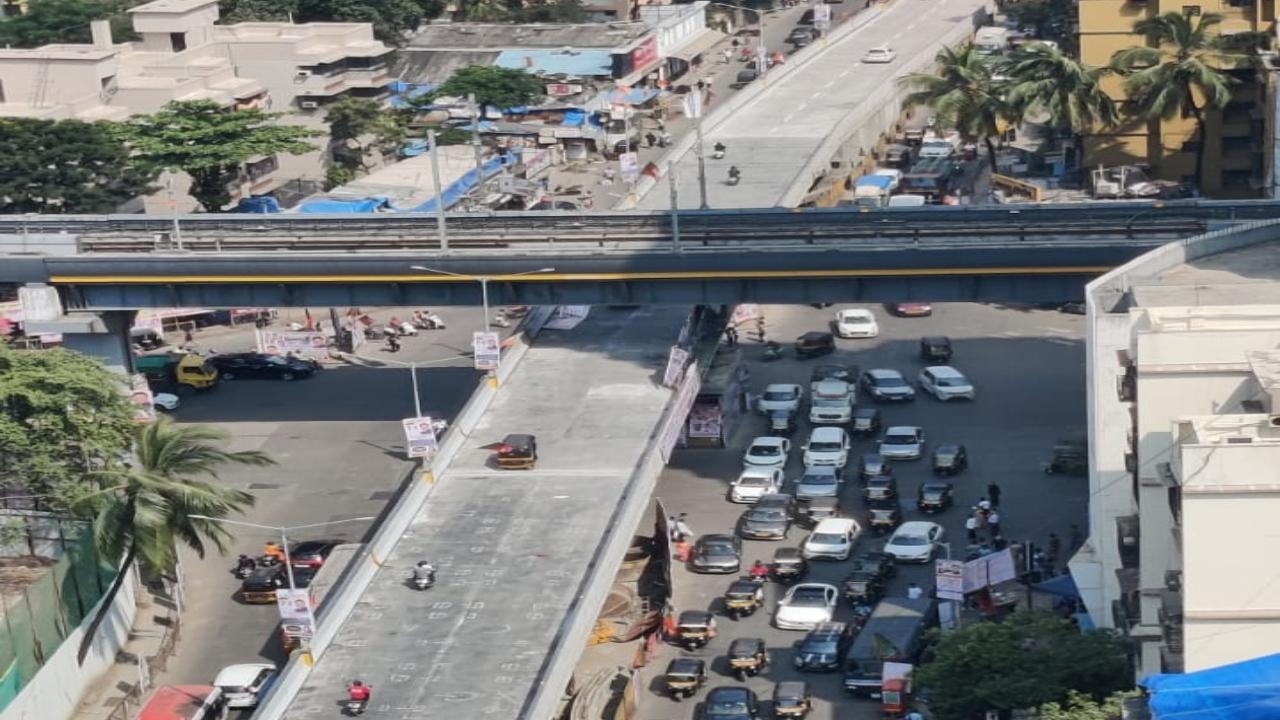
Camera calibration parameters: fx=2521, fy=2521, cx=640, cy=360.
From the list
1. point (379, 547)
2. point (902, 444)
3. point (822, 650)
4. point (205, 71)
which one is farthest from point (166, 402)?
point (205, 71)

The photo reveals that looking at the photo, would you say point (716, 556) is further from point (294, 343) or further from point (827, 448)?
point (294, 343)

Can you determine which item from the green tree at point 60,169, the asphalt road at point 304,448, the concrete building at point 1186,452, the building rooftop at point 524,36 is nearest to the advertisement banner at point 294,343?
the asphalt road at point 304,448

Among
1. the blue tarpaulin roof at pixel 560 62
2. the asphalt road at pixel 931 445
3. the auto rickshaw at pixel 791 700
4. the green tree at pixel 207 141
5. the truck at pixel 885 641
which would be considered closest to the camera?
the auto rickshaw at pixel 791 700

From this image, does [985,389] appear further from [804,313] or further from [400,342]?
[400,342]

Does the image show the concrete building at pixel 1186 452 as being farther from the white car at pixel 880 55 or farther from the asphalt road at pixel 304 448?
the white car at pixel 880 55

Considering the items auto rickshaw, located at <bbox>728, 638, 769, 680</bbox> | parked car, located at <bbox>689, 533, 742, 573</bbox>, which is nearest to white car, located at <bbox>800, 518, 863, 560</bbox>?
parked car, located at <bbox>689, 533, 742, 573</bbox>

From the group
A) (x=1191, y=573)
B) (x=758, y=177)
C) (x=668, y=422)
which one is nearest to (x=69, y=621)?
(x=668, y=422)

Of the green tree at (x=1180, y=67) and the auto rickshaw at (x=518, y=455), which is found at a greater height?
the green tree at (x=1180, y=67)
